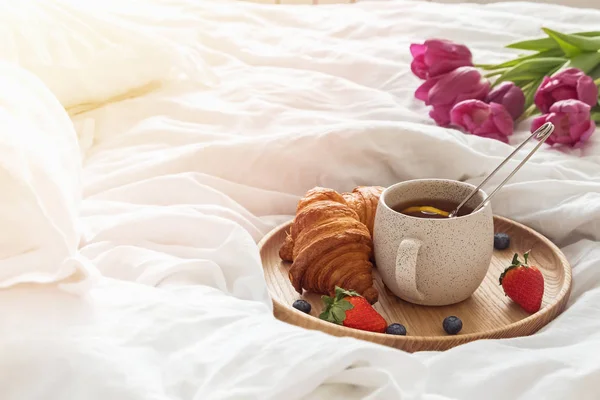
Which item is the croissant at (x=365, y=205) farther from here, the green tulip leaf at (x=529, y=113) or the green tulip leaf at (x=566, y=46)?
the green tulip leaf at (x=566, y=46)

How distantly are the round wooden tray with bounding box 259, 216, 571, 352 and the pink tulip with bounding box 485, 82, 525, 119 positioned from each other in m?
0.34

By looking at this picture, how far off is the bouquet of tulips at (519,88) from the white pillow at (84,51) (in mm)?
389

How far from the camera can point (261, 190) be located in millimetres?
901

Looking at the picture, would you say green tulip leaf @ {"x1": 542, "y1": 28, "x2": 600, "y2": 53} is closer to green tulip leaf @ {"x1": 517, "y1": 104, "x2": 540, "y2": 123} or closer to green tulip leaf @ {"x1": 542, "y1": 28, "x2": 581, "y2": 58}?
green tulip leaf @ {"x1": 542, "y1": 28, "x2": 581, "y2": 58}

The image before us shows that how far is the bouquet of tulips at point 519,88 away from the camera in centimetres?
101

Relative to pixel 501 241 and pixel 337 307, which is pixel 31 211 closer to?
pixel 337 307

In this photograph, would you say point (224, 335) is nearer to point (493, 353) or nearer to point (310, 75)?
point (493, 353)

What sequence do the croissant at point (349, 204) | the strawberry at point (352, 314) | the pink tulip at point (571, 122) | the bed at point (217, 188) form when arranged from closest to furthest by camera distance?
the bed at point (217, 188) < the strawberry at point (352, 314) < the croissant at point (349, 204) < the pink tulip at point (571, 122)

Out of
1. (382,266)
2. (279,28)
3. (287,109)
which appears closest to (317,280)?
(382,266)

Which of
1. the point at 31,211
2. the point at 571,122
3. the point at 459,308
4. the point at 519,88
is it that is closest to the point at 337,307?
the point at 459,308

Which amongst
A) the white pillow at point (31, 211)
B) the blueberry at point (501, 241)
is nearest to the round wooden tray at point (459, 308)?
the blueberry at point (501, 241)

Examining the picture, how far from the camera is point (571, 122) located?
3.24 ft

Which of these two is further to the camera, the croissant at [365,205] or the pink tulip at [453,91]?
the pink tulip at [453,91]

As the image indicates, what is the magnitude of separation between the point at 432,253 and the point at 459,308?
0.23ft
